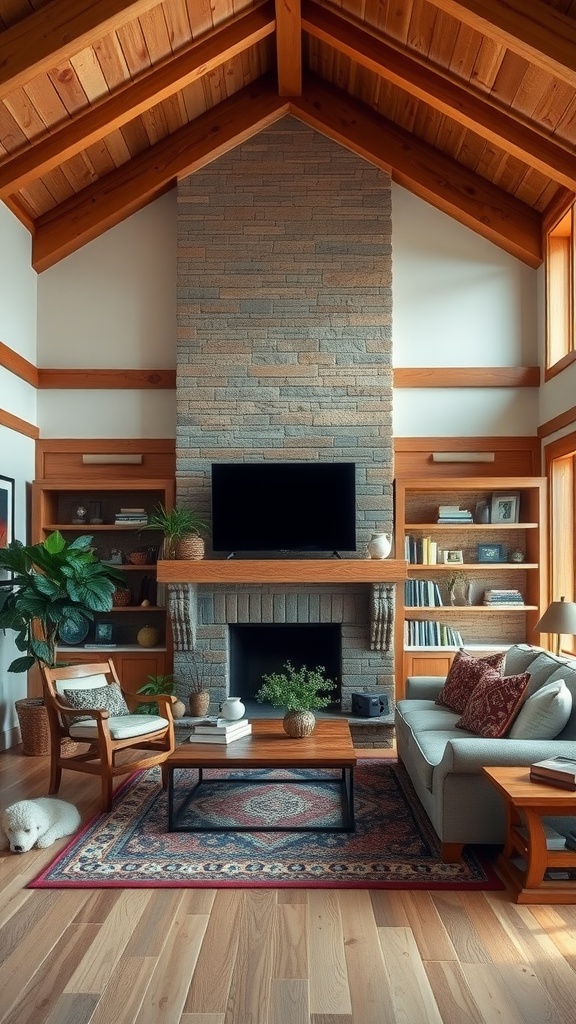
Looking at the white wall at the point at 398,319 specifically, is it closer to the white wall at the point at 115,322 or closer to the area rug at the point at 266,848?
the white wall at the point at 115,322

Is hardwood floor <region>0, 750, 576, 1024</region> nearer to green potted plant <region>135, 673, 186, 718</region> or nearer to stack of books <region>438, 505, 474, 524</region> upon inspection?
green potted plant <region>135, 673, 186, 718</region>

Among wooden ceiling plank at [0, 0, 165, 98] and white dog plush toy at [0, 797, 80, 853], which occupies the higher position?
wooden ceiling plank at [0, 0, 165, 98]

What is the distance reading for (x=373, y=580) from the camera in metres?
6.12

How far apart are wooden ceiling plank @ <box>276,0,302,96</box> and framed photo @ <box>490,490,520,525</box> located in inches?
141

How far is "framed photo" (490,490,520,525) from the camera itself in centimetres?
666

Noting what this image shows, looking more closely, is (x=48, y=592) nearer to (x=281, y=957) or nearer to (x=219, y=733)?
(x=219, y=733)

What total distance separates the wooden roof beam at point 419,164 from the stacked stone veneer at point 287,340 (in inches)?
6.3

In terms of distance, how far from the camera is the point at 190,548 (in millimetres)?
6262

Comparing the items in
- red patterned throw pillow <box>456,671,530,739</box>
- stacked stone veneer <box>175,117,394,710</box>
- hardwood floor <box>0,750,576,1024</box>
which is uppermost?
stacked stone veneer <box>175,117,394,710</box>

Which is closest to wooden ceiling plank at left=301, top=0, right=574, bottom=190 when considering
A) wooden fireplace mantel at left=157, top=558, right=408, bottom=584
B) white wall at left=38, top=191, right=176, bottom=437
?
white wall at left=38, top=191, right=176, bottom=437

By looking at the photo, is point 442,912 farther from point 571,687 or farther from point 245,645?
point 245,645

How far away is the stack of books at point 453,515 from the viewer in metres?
6.64

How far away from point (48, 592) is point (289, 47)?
13.7ft

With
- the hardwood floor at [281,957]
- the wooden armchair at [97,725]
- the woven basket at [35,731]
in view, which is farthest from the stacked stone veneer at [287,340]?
the hardwood floor at [281,957]
